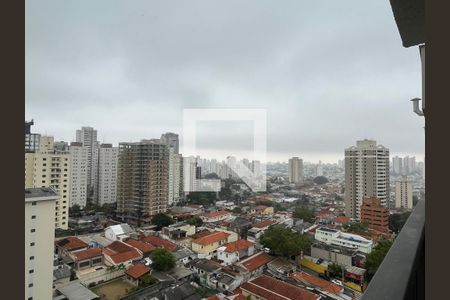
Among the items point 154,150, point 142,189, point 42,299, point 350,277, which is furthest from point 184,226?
point 42,299

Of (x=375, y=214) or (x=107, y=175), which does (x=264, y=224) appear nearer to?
(x=375, y=214)

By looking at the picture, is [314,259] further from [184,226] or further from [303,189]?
[303,189]

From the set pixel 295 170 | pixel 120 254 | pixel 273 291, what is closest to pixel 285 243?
pixel 273 291

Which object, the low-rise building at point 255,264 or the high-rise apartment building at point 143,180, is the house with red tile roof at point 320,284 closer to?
the low-rise building at point 255,264

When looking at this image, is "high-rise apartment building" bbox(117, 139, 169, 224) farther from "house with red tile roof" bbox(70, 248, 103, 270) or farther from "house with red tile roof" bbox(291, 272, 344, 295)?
"house with red tile roof" bbox(291, 272, 344, 295)

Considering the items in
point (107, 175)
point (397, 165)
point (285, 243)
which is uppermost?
point (397, 165)

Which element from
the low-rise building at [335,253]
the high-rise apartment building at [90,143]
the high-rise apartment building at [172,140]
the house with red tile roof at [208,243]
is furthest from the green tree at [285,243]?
the high-rise apartment building at [90,143]
